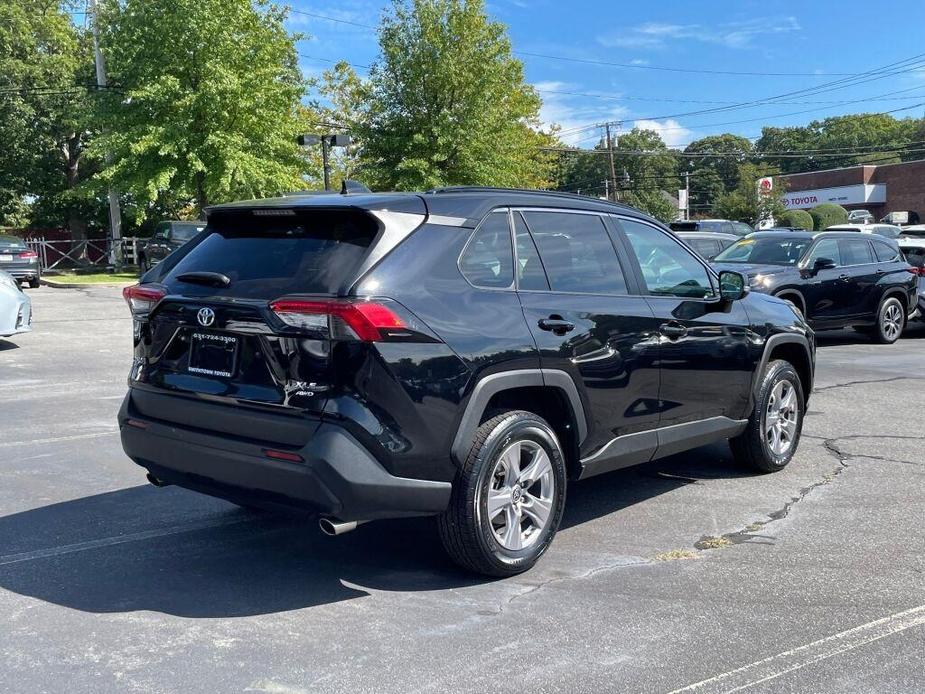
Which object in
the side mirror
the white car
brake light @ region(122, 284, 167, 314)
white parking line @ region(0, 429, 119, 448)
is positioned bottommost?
white parking line @ region(0, 429, 119, 448)

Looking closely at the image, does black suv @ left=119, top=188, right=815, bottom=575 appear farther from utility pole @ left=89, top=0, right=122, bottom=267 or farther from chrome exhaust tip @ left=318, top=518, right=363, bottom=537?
utility pole @ left=89, top=0, right=122, bottom=267

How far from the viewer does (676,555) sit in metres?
4.89

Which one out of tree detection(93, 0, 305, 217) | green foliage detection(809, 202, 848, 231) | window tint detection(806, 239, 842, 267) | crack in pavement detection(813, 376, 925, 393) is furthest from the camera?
green foliage detection(809, 202, 848, 231)

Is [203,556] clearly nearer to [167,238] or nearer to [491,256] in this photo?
[491,256]

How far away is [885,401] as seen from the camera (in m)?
9.61

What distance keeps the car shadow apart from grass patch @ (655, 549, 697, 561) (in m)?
0.70

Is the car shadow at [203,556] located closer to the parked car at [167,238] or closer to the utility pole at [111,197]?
the parked car at [167,238]

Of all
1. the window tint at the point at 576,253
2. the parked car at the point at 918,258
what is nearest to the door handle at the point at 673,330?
the window tint at the point at 576,253

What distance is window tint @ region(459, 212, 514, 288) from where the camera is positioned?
4477mm

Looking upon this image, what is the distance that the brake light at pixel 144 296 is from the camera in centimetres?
464

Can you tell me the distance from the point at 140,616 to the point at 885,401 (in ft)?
26.3

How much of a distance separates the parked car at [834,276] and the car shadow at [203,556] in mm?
8697

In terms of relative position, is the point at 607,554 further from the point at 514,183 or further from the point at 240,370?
the point at 514,183

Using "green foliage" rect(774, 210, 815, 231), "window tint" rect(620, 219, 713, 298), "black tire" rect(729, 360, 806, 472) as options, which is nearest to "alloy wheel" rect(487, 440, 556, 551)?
"window tint" rect(620, 219, 713, 298)
